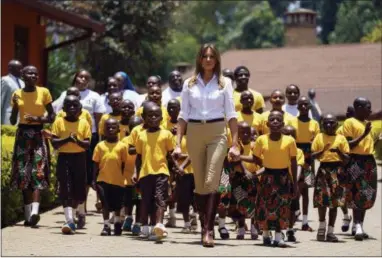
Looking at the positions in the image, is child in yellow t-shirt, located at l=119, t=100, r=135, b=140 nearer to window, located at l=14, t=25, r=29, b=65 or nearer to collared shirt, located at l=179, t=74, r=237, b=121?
collared shirt, located at l=179, t=74, r=237, b=121

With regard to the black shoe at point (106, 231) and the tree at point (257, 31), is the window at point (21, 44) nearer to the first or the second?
the black shoe at point (106, 231)

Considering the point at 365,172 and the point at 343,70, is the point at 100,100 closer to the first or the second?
the point at 365,172

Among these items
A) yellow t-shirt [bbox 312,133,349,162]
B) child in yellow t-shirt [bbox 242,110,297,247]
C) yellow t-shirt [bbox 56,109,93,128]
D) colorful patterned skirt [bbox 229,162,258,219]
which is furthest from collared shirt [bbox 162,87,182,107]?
child in yellow t-shirt [bbox 242,110,297,247]

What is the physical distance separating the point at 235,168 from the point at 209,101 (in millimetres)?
1850

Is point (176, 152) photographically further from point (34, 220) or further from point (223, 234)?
point (34, 220)

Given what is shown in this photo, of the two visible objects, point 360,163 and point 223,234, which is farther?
point 360,163

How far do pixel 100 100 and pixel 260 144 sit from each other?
10.7 feet

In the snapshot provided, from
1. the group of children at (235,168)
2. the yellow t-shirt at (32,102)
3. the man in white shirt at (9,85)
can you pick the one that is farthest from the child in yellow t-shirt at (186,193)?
the man in white shirt at (9,85)

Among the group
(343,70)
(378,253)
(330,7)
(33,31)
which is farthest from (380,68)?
(330,7)

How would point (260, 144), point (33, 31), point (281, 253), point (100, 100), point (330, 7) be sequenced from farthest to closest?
1. point (330, 7)
2. point (33, 31)
3. point (100, 100)
4. point (260, 144)
5. point (281, 253)

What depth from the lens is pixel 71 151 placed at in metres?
12.1

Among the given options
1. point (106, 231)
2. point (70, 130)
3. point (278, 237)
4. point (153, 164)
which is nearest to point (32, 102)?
point (70, 130)

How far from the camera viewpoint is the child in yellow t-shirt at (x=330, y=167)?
12164 millimetres

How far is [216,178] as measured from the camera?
34.1 feet
